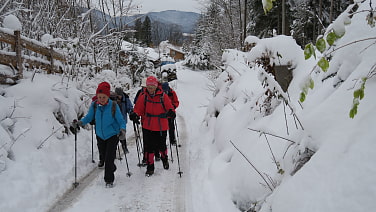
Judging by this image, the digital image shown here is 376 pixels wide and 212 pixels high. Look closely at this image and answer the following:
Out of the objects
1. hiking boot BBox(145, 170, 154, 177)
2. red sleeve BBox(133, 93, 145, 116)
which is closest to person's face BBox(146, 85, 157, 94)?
red sleeve BBox(133, 93, 145, 116)

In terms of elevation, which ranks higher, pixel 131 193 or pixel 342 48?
pixel 342 48

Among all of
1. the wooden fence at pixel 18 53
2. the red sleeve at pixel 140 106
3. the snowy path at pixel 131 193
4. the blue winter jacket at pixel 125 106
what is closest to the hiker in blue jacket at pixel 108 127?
the snowy path at pixel 131 193

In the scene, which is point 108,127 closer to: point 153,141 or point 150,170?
point 153,141

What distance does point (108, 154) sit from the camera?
5.25m

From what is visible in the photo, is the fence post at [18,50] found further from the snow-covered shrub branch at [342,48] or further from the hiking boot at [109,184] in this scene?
the snow-covered shrub branch at [342,48]

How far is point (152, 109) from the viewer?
234 inches

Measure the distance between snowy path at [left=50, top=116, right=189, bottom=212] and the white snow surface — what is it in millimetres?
19

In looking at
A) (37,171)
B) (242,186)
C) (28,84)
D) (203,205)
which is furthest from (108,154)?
(28,84)

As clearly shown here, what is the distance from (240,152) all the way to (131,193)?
2.51 metres

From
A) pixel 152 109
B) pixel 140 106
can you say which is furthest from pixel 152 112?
pixel 140 106

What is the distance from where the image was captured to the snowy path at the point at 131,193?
435 centimetres

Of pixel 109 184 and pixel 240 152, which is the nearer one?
pixel 240 152

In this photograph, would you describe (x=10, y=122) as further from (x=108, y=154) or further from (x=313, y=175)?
(x=313, y=175)

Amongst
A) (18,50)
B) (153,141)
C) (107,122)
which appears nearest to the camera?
(107,122)
